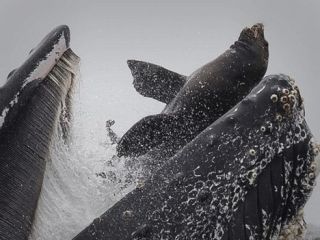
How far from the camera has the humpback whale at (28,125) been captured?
15.6ft

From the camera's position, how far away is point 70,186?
624 centimetres

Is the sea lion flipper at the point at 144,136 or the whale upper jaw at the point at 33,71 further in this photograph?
the sea lion flipper at the point at 144,136

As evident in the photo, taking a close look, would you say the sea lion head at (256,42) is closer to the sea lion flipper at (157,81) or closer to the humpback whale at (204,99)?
the humpback whale at (204,99)

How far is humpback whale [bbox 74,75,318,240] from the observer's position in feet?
14.2

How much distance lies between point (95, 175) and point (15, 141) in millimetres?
2299

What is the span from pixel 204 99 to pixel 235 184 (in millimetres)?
2166

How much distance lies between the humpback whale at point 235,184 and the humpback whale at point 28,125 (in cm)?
66

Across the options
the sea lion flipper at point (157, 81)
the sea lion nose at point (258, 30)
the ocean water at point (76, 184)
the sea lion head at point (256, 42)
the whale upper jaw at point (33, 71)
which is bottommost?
the ocean water at point (76, 184)

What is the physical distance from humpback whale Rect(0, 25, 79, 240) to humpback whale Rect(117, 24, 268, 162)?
→ 839mm

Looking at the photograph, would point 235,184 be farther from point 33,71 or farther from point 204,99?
point 204,99

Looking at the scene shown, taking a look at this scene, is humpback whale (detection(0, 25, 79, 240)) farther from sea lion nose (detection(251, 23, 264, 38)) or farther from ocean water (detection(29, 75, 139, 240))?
sea lion nose (detection(251, 23, 264, 38))

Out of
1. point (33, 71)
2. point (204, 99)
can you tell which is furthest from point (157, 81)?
point (33, 71)

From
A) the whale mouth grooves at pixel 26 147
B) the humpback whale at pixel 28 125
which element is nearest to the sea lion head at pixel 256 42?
the humpback whale at pixel 28 125

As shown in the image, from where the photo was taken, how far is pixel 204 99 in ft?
21.0
